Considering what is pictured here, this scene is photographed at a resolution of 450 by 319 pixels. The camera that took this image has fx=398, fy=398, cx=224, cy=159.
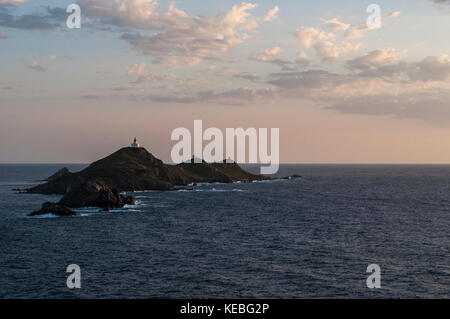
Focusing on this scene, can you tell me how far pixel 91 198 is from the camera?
118562mm

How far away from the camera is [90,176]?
548ft

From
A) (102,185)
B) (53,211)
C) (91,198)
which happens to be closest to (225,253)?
(53,211)

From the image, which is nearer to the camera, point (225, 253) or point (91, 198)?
point (225, 253)

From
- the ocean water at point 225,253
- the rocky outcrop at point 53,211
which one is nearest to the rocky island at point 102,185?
the rocky outcrop at point 53,211

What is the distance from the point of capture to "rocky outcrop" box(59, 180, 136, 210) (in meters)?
116

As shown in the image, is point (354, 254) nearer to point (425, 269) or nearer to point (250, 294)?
point (425, 269)

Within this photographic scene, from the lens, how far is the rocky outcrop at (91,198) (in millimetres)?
116500

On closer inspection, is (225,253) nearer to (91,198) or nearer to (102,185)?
(91,198)

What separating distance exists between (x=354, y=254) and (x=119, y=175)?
5304 inches

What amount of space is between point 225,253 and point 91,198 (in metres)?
72.3

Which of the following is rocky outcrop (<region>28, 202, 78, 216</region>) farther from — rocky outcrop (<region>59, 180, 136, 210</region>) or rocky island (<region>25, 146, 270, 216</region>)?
rocky outcrop (<region>59, 180, 136, 210</region>)
